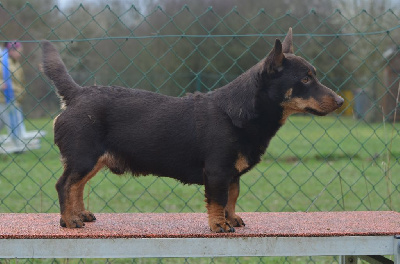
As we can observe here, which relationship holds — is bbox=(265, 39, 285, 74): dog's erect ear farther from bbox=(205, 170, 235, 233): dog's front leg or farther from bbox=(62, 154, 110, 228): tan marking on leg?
bbox=(62, 154, 110, 228): tan marking on leg

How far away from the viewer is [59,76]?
3467 mm

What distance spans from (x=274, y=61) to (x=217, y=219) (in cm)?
98

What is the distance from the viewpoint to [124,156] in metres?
3.40

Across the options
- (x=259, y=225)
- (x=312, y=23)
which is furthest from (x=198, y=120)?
(x=312, y=23)

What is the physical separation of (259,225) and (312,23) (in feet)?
65.1

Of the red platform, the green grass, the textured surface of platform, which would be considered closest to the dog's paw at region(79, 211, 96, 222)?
the textured surface of platform

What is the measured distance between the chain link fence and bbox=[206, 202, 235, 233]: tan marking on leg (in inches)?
45.1

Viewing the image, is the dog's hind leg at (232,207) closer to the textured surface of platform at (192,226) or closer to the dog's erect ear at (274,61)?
the textured surface of platform at (192,226)

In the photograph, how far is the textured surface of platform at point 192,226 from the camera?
3.09m

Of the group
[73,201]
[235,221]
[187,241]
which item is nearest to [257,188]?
[235,221]

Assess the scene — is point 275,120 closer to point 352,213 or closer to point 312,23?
point 352,213

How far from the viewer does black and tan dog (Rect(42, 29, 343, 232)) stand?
10.6 feet

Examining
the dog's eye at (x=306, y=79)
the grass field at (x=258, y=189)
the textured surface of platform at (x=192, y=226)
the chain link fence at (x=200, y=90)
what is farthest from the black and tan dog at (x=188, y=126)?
the grass field at (x=258, y=189)

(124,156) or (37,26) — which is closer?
(124,156)
